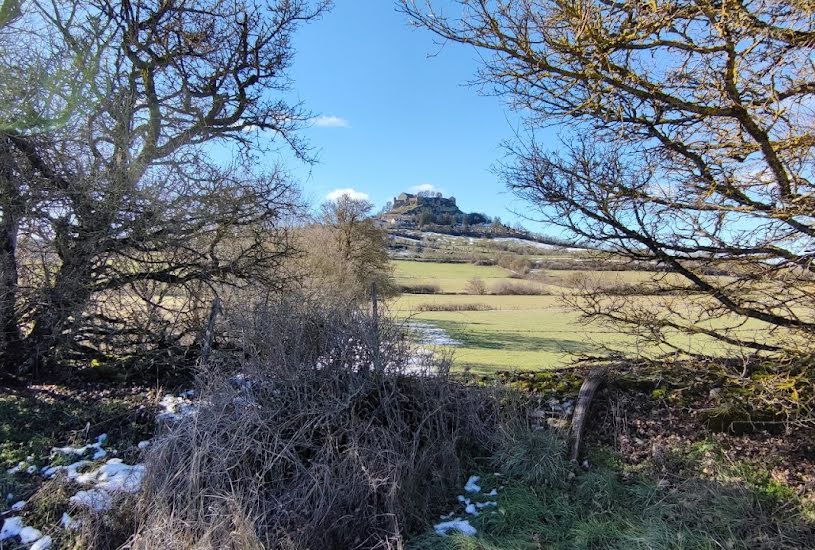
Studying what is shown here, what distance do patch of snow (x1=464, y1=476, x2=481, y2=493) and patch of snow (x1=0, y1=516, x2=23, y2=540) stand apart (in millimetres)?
3985

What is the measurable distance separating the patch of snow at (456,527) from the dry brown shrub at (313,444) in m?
0.18

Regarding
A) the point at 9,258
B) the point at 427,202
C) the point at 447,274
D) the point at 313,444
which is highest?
the point at 427,202

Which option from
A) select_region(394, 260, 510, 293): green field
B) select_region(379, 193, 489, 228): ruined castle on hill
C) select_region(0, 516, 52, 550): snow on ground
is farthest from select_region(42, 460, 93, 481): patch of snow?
select_region(379, 193, 489, 228): ruined castle on hill

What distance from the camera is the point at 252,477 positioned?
4.59m

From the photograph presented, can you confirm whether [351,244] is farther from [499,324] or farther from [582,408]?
[582,408]

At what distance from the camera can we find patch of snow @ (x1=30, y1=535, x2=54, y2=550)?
402cm

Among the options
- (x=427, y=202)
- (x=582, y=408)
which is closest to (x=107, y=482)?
(x=582, y=408)

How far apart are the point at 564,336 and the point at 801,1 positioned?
66.8ft

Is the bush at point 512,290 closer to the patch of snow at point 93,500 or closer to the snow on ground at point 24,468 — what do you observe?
the snow on ground at point 24,468

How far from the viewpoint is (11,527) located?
424 cm

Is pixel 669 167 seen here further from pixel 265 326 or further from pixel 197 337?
pixel 197 337

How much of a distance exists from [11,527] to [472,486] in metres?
4.13

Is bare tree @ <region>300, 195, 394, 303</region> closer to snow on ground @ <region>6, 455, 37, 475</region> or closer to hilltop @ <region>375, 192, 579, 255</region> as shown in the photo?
snow on ground @ <region>6, 455, 37, 475</region>

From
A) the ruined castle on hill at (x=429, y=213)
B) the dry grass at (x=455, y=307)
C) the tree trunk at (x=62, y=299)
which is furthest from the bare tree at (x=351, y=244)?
the ruined castle on hill at (x=429, y=213)
